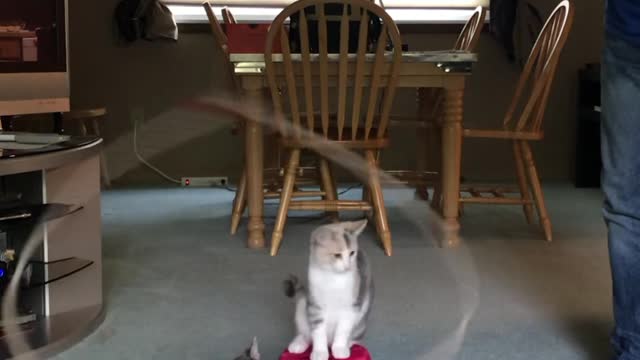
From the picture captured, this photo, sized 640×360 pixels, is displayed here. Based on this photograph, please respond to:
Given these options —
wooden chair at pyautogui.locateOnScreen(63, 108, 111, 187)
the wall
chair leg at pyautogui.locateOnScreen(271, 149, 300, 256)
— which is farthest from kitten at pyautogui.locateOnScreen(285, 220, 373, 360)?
the wall

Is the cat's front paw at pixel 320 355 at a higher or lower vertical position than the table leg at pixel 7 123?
lower

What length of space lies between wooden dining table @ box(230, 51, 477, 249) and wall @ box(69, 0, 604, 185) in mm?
1590

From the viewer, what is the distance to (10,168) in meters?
1.47

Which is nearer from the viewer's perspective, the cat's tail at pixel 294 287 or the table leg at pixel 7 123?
the cat's tail at pixel 294 287

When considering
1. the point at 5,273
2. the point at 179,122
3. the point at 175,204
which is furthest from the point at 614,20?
the point at 179,122

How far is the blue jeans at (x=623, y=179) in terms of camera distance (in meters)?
1.35

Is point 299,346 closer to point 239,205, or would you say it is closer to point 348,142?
point 348,142

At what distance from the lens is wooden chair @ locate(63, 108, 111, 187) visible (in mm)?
3461

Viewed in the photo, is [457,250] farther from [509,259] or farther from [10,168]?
[10,168]

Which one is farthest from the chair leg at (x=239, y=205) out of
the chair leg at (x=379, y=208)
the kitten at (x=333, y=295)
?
the kitten at (x=333, y=295)

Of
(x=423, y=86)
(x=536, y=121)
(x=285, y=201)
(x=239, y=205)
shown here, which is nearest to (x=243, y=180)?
(x=239, y=205)

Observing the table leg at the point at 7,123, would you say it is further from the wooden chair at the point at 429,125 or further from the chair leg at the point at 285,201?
the wooden chair at the point at 429,125

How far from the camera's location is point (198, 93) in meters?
4.18

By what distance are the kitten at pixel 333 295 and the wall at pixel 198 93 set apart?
2.82 m
